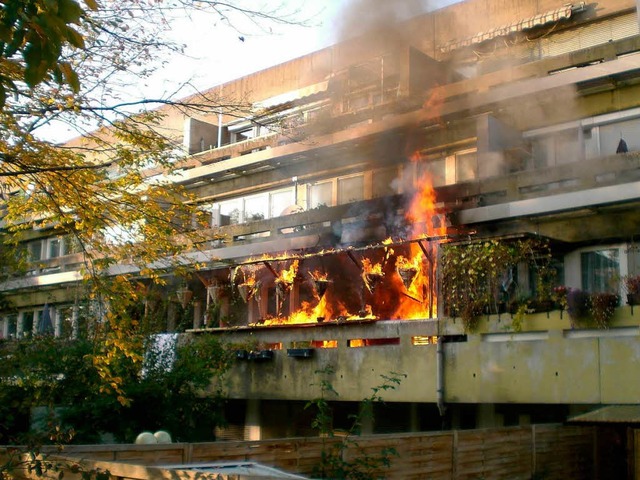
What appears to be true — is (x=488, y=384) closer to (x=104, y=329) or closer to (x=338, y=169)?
(x=104, y=329)

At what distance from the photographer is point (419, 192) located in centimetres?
2061

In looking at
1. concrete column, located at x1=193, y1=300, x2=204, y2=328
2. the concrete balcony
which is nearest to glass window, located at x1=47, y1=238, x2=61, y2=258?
concrete column, located at x1=193, y1=300, x2=204, y2=328

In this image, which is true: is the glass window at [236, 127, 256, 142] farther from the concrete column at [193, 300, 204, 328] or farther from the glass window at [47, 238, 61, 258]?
the glass window at [47, 238, 61, 258]

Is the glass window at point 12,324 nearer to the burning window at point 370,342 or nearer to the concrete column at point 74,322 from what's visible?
the concrete column at point 74,322

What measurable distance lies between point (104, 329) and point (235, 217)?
14.5 metres

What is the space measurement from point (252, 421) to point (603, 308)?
1120 cm

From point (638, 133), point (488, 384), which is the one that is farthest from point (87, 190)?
point (638, 133)

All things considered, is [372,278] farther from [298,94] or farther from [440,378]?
[298,94]

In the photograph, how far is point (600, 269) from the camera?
17266mm

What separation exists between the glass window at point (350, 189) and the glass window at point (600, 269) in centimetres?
771

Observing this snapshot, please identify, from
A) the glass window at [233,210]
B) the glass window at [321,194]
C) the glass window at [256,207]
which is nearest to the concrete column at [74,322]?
the glass window at [233,210]

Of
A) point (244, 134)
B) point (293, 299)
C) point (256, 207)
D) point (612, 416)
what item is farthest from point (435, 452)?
point (244, 134)

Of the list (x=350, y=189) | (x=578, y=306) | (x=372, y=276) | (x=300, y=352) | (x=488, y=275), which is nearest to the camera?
(x=578, y=306)

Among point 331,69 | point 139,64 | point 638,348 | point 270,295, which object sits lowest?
point 638,348
